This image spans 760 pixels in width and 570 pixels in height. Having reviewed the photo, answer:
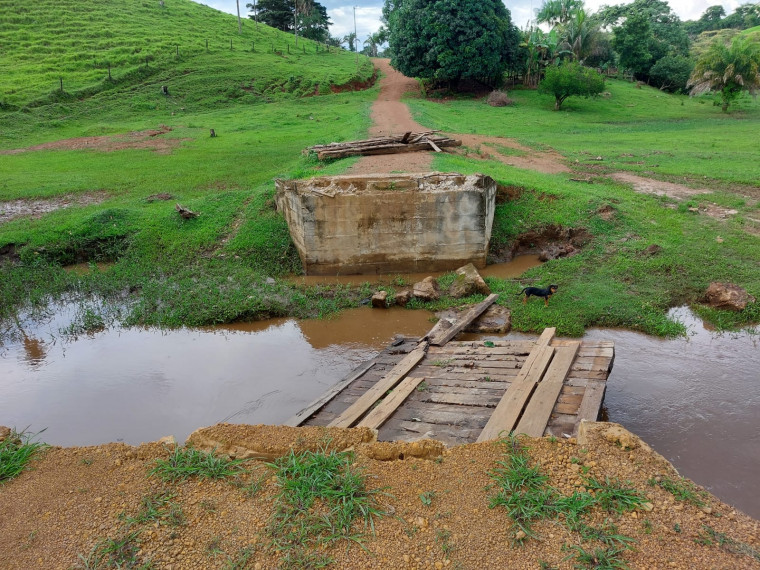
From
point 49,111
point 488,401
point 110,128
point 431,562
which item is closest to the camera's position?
point 431,562

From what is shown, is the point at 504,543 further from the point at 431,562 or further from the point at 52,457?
the point at 52,457

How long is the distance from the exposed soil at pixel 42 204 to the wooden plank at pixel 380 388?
39.1 ft

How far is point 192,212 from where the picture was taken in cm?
1301

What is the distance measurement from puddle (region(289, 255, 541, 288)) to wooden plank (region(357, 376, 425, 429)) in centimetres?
469

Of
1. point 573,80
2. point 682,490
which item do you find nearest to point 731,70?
point 573,80

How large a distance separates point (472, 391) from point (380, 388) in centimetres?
106

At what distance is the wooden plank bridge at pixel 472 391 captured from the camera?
16.2 ft

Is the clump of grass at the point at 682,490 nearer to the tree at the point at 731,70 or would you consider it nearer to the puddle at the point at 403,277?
the puddle at the point at 403,277

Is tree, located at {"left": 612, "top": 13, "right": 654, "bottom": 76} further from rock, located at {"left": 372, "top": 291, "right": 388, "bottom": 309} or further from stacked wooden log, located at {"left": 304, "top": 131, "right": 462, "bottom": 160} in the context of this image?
rock, located at {"left": 372, "top": 291, "right": 388, "bottom": 309}

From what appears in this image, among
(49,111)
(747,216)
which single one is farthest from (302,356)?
(49,111)

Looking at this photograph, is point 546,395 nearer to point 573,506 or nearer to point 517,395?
point 517,395

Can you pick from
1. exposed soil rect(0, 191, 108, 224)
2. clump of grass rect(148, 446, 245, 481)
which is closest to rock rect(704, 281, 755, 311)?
clump of grass rect(148, 446, 245, 481)

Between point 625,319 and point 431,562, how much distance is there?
6.60m


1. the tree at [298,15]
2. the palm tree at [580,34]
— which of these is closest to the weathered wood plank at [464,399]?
the palm tree at [580,34]
